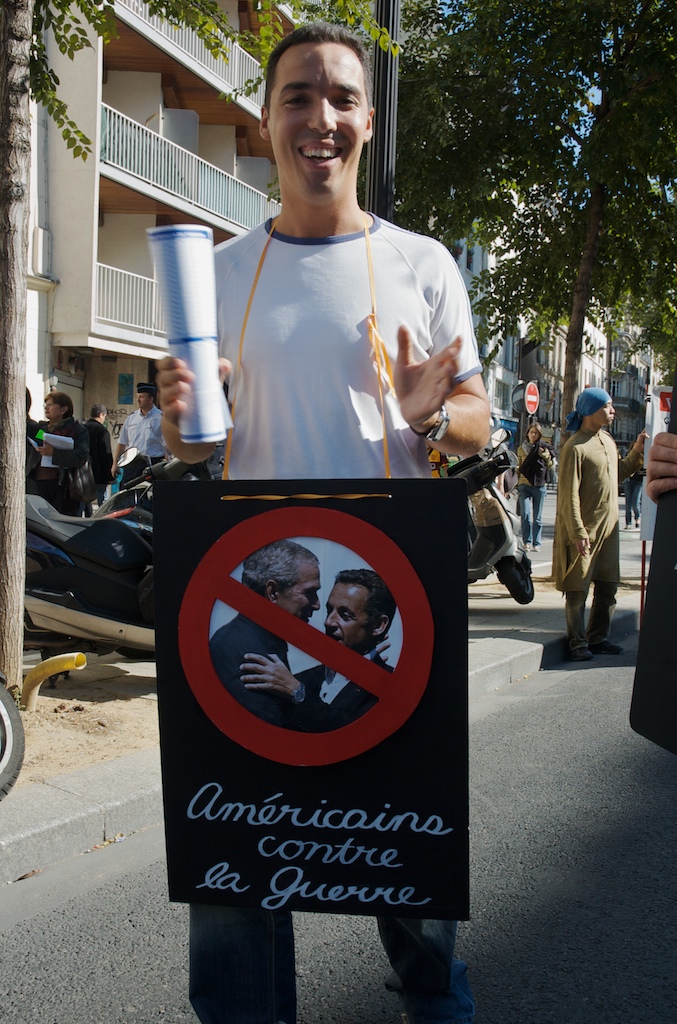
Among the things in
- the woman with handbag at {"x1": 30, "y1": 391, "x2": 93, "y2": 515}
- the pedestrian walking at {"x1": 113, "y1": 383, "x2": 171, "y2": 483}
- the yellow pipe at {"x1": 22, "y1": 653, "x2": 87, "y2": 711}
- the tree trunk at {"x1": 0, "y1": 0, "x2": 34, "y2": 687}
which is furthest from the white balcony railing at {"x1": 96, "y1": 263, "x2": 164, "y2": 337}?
the yellow pipe at {"x1": 22, "y1": 653, "x2": 87, "y2": 711}

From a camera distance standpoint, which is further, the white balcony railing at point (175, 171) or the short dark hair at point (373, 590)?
the white balcony railing at point (175, 171)

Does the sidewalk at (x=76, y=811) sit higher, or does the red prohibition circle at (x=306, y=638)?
the red prohibition circle at (x=306, y=638)

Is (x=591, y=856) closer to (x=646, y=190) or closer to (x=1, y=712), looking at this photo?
(x=1, y=712)

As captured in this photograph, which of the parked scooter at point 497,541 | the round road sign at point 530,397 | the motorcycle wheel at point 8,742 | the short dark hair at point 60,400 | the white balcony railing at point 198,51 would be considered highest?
the white balcony railing at point 198,51

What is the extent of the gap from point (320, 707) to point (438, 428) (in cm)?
53

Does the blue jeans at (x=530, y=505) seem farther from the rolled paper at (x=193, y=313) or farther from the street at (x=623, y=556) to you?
the rolled paper at (x=193, y=313)

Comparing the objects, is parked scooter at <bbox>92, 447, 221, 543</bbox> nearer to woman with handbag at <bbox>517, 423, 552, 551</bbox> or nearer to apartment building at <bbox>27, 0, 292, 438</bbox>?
woman with handbag at <bbox>517, 423, 552, 551</bbox>

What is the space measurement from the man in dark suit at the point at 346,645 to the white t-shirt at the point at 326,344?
274 millimetres

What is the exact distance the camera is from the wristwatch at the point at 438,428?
1776 millimetres

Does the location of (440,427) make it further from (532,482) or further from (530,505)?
(530,505)

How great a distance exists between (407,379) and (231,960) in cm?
107

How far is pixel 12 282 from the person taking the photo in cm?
441

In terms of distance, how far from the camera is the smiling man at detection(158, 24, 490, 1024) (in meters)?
1.80

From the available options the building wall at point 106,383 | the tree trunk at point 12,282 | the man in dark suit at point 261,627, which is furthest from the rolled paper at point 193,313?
the building wall at point 106,383
